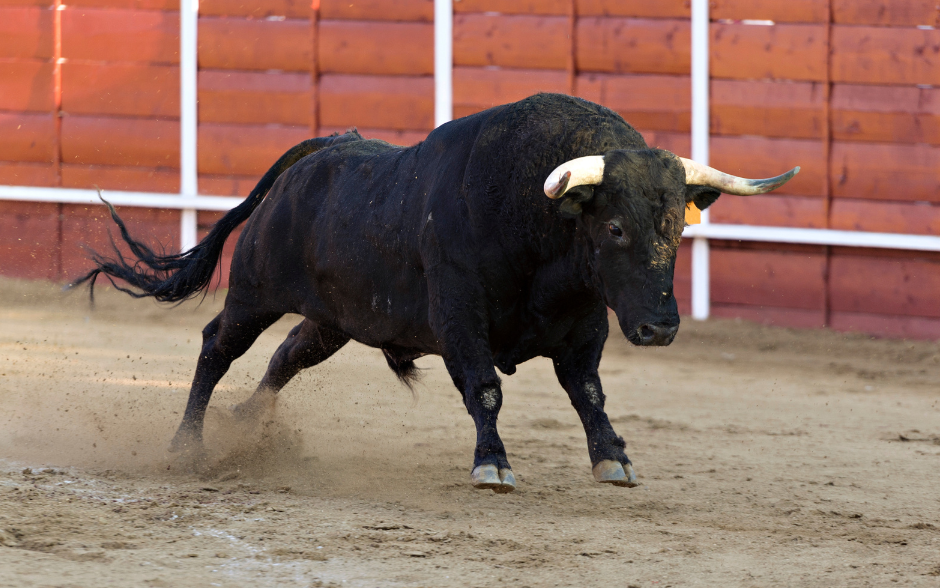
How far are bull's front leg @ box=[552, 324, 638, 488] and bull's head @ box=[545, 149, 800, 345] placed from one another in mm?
468

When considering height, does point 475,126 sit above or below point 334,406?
above

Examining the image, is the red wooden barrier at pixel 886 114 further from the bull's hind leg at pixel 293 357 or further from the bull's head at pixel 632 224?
the bull's head at pixel 632 224

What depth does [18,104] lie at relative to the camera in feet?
29.7

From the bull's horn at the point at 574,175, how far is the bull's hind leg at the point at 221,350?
5.59ft

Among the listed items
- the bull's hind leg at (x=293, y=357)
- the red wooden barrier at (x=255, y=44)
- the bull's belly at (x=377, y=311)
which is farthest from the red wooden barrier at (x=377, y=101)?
the bull's belly at (x=377, y=311)

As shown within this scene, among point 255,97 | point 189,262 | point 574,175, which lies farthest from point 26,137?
point 574,175

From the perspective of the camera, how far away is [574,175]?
3.53 m

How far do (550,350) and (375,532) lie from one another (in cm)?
88

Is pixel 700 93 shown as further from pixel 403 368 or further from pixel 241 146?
pixel 403 368

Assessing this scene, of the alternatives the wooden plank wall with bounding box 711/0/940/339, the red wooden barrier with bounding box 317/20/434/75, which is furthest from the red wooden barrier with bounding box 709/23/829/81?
the red wooden barrier with bounding box 317/20/434/75

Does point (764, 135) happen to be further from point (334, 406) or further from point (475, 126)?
point (475, 126)

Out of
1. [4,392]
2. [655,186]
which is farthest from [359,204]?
[4,392]

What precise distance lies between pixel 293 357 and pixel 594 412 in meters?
1.61

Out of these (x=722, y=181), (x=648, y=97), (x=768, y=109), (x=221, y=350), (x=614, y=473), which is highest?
(x=648, y=97)
